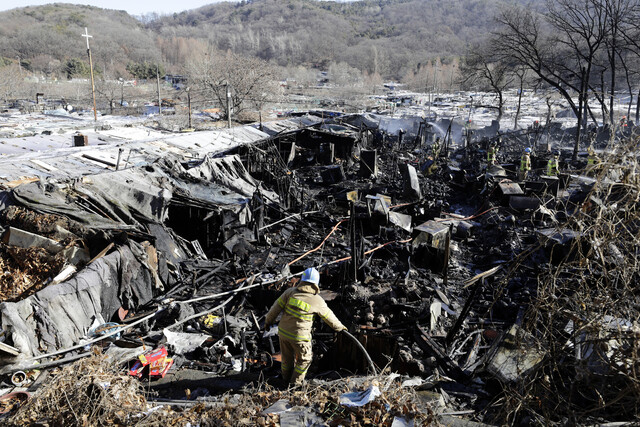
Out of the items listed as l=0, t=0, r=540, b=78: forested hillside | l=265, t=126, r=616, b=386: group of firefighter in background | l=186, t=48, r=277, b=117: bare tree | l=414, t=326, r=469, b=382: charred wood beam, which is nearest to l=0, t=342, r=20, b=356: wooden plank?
l=265, t=126, r=616, b=386: group of firefighter in background

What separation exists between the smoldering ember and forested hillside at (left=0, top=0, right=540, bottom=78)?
51.1m

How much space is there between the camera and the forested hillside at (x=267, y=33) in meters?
77.8

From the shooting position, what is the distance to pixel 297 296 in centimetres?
491

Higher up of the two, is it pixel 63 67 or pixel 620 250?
pixel 63 67

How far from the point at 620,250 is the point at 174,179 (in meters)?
10.8

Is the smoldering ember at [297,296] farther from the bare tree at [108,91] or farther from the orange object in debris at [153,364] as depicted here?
the bare tree at [108,91]

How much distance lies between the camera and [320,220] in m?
13.9

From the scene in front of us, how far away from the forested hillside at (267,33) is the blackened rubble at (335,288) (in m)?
51.6

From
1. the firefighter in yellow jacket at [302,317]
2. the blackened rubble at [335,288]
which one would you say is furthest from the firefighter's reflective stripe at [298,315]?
the blackened rubble at [335,288]

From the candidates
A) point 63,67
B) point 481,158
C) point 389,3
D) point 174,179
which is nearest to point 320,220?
point 174,179

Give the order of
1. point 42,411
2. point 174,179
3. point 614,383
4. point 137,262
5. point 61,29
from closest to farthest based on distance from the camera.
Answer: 1. point 614,383
2. point 42,411
3. point 137,262
4. point 174,179
5. point 61,29

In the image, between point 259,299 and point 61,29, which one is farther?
point 61,29

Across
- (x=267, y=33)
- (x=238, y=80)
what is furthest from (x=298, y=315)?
(x=267, y=33)

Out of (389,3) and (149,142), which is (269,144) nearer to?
(149,142)
